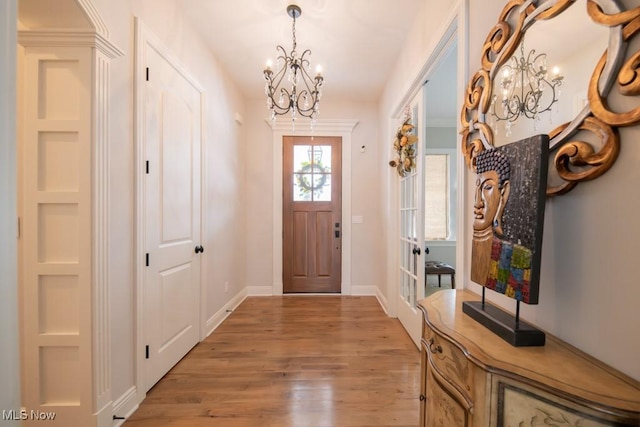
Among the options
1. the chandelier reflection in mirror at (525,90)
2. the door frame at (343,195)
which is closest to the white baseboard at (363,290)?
the door frame at (343,195)

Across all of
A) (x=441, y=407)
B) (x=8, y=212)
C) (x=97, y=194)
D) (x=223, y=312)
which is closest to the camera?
(x=8, y=212)

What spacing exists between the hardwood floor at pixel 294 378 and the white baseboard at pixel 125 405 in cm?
4

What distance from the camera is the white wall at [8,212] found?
77cm

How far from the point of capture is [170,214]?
2.08m

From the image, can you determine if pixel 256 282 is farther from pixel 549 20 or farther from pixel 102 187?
pixel 549 20

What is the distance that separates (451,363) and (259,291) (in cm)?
344

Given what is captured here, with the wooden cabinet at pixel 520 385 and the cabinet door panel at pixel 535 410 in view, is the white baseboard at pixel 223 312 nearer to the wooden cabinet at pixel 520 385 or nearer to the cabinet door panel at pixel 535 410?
the wooden cabinet at pixel 520 385

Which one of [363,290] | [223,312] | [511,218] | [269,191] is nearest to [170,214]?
[223,312]

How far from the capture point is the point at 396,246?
3.06m

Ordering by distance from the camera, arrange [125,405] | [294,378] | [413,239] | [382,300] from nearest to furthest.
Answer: [125,405], [294,378], [413,239], [382,300]

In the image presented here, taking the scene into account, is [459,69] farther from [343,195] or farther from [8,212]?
[343,195]

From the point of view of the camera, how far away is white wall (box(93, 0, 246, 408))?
5.06 ft

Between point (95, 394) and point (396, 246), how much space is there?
8.95 ft

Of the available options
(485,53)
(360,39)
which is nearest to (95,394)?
(485,53)
